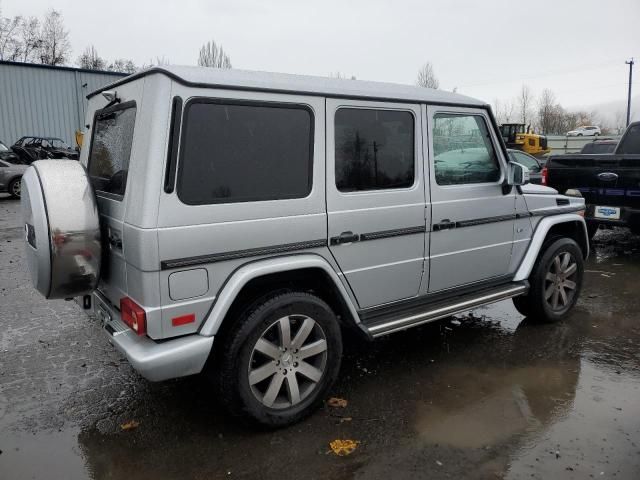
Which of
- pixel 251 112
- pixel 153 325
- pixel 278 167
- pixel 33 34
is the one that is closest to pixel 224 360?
pixel 153 325

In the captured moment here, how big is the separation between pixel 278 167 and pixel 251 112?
36 centimetres

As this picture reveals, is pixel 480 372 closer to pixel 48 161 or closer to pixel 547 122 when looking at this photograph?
pixel 48 161

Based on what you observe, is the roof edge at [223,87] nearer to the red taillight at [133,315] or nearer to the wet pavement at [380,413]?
the red taillight at [133,315]

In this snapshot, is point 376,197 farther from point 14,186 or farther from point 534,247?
point 14,186

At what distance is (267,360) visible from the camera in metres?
3.08

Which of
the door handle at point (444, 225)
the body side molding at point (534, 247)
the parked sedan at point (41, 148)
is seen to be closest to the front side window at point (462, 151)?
the door handle at point (444, 225)

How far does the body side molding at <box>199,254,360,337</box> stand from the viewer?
2793mm

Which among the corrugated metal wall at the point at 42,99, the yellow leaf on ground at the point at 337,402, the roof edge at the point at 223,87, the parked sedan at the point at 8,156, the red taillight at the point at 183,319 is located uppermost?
the corrugated metal wall at the point at 42,99

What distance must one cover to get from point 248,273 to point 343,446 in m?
1.18

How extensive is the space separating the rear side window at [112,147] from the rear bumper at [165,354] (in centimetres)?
87

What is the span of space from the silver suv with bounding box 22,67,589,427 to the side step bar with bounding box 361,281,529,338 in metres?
0.01

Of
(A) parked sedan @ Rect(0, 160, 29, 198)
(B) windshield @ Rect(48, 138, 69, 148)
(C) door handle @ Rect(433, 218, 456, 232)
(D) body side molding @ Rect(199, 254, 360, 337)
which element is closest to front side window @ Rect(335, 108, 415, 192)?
(C) door handle @ Rect(433, 218, 456, 232)

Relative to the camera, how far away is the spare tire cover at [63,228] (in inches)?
111

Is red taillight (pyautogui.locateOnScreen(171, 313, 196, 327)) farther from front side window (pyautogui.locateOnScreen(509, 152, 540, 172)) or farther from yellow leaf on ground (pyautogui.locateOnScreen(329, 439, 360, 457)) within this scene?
front side window (pyautogui.locateOnScreen(509, 152, 540, 172))
